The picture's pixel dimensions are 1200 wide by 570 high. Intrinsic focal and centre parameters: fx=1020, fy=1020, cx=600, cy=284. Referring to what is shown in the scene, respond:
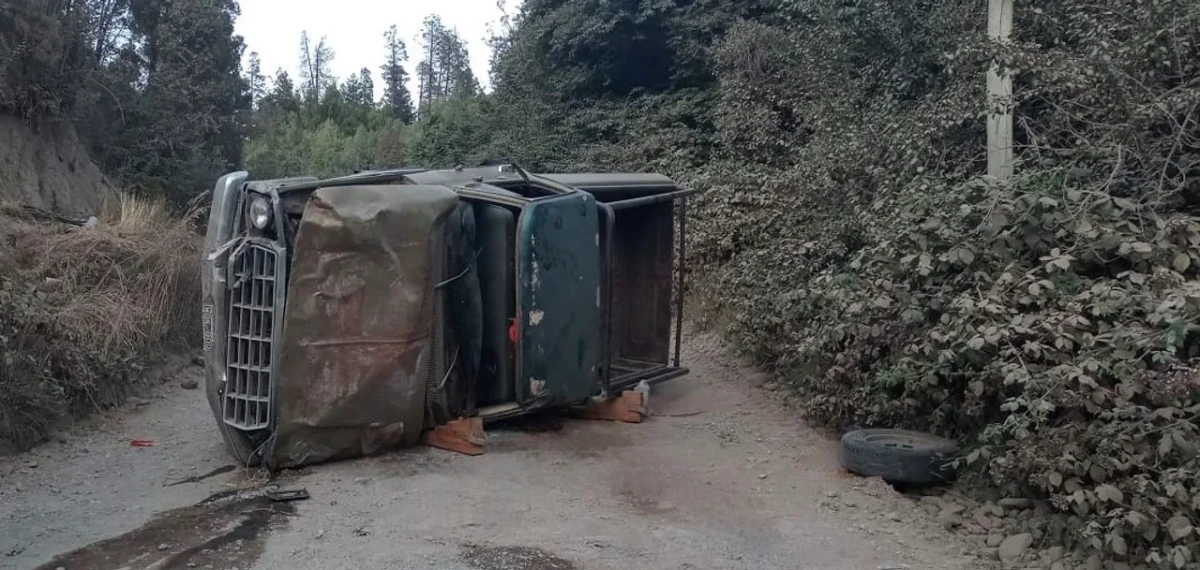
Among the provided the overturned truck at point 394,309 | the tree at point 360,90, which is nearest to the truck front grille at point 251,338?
the overturned truck at point 394,309

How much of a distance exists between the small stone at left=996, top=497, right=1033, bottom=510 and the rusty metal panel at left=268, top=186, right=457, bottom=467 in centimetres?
367

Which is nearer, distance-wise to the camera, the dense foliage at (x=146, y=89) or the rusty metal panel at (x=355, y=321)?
the rusty metal panel at (x=355, y=321)

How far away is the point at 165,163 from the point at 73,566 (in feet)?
52.0

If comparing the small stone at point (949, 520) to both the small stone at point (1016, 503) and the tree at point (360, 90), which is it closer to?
the small stone at point (1016, 503)

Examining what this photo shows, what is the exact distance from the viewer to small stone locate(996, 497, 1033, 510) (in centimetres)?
566

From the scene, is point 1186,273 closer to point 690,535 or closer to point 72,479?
point 690,535

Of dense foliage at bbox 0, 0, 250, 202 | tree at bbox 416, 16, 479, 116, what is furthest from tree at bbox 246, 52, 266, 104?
tree at bbox 416, 16, 479, 116

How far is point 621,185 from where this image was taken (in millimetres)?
8602

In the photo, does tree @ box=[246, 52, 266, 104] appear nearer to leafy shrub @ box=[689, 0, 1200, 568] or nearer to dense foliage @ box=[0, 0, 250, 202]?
dense foliage @ box=[0, 0, 250, 202]

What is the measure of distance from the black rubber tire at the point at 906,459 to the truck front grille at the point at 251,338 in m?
3.77

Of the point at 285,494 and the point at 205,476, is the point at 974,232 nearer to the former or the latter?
the point at 285,494

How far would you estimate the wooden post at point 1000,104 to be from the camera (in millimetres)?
7816

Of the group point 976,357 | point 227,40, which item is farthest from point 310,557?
Result: point 227,40

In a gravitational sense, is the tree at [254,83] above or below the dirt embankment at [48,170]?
above
